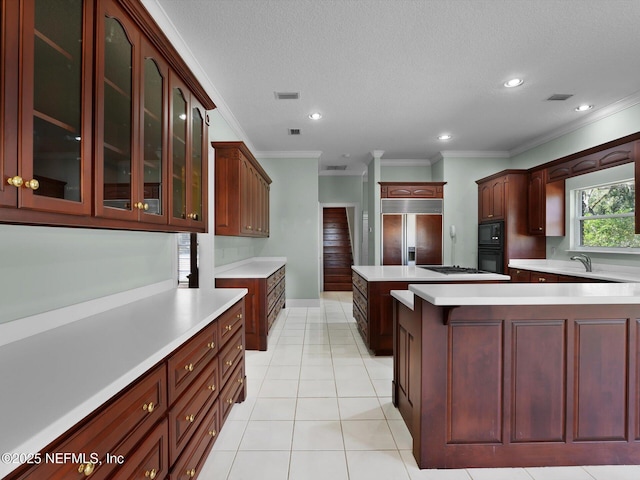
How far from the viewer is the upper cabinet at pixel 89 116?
913mm

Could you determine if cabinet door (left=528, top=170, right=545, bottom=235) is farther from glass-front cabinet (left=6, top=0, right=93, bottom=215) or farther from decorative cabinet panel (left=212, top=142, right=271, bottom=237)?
glass-front cabinet (left=6, top=0, right=93, bottom=215)

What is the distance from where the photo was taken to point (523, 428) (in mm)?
1755

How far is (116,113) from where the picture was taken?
54.1 inches

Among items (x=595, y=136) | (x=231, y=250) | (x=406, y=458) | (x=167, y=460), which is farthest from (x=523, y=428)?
(x=595, y=136)

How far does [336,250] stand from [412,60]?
570 cm

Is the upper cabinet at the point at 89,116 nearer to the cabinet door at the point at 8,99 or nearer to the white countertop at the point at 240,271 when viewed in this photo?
the cabinet door at the point at 8,99

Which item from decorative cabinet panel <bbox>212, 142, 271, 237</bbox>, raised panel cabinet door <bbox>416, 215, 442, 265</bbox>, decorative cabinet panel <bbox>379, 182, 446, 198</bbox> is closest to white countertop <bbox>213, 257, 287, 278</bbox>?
decorative cabinet panel <bbox>212, 142, 271, 237</bbox>

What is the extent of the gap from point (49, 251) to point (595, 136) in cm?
575

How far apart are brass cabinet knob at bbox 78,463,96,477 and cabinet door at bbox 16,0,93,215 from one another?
29.3 inches

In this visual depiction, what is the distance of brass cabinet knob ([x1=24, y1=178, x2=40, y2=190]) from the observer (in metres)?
0.93

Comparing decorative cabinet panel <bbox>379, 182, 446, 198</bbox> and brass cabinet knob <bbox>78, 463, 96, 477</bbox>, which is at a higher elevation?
decorative cabinet panel <bbox>379, 182, 446, 198</bbox>

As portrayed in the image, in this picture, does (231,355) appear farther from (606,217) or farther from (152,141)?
(606,217)

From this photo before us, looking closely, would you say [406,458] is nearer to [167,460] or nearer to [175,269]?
[167,460]

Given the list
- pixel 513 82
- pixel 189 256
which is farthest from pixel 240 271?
pixel 513 82
